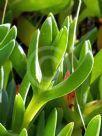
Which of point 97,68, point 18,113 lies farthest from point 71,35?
point 18,113

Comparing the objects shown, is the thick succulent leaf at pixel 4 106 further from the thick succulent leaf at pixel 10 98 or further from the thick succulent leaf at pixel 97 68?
the thick succulent leaf at pixel 97 68

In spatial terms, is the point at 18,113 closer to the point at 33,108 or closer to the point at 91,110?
the point at 33,108

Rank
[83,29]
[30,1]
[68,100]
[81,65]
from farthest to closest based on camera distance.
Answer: [83,29]
[30,1]
[68,100]
[81,65]

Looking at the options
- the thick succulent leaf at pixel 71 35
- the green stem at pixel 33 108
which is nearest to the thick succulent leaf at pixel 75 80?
the green stem at pixel 33 108

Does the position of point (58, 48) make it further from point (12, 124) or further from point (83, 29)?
point (83, 29)

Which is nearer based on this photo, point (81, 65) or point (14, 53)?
point (81, 65)

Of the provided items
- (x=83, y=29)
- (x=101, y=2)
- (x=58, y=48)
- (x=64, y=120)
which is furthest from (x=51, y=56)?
(x=83, y=29)
